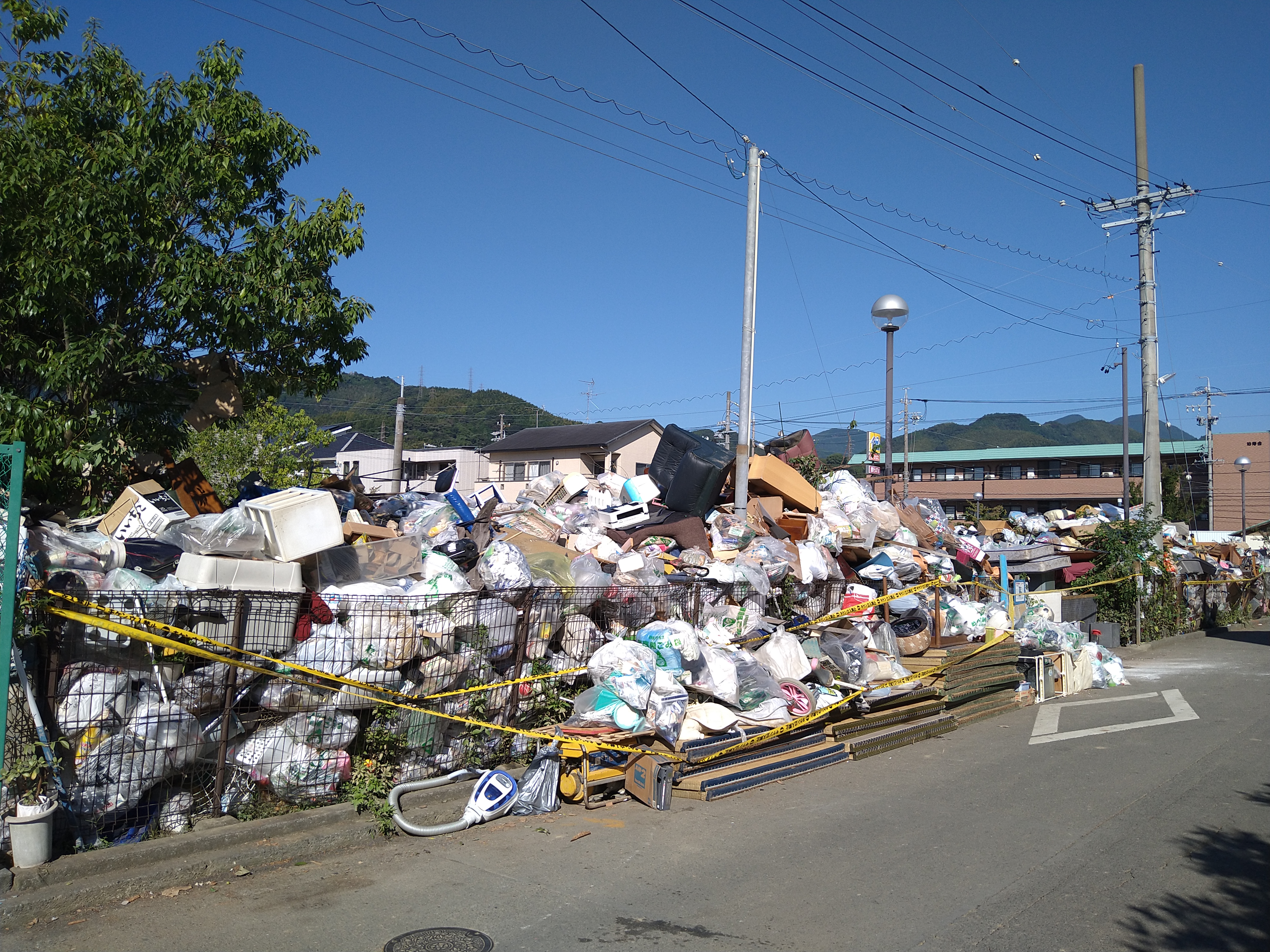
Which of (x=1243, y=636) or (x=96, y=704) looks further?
(x=1243, y=636)

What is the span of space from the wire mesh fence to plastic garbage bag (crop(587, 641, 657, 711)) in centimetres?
37

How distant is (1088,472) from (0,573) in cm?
6411

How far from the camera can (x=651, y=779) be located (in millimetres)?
6496

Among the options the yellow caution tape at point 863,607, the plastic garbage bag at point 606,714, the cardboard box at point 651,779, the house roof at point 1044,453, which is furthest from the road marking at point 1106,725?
the house roof at point 1044,453

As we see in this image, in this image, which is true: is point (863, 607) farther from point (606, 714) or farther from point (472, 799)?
point (472, 799)

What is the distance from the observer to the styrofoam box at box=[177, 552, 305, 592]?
19.1 feet

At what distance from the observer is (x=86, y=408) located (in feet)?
23.0

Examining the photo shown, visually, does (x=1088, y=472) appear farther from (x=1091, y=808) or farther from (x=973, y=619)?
(x=1091, y=808)

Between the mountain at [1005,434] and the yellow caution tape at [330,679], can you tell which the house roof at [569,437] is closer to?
the yellow caution tape at [330,679]

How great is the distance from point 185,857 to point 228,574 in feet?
5.90

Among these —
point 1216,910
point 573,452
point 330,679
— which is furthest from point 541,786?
point 573,452

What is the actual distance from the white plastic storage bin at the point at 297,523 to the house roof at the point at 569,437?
3499cm

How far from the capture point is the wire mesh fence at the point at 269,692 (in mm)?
4652

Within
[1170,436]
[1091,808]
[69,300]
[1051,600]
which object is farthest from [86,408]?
[1170,436]
